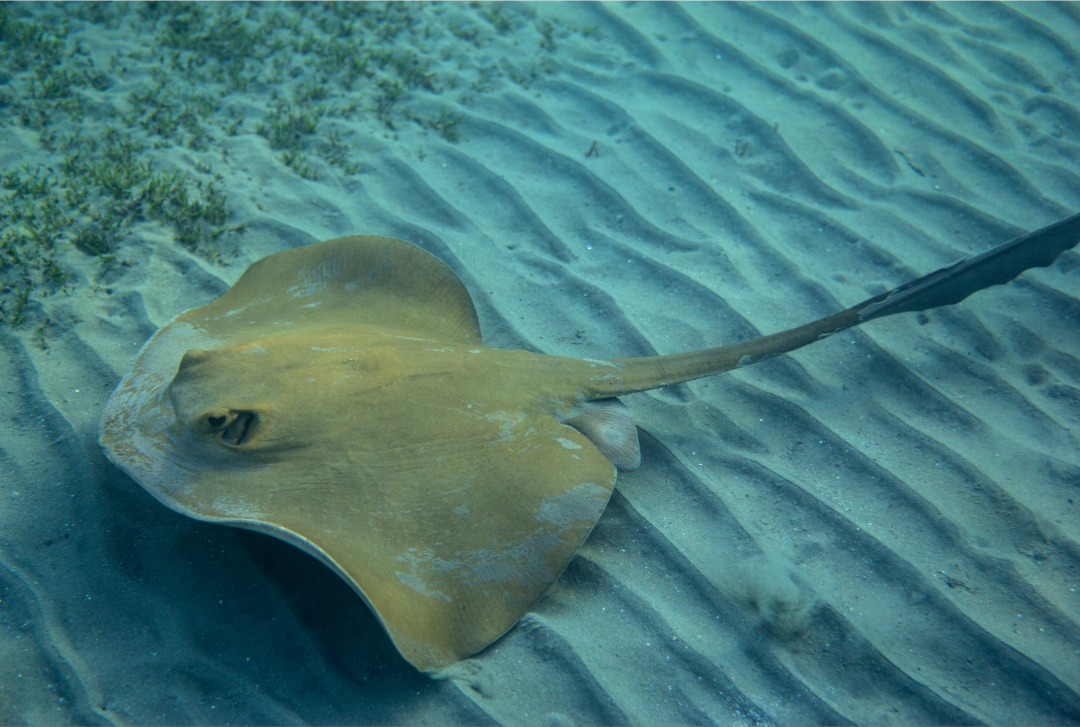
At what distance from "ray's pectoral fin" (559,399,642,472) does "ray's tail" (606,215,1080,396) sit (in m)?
0.26

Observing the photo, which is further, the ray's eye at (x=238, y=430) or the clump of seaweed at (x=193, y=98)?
the clump of seaweed at (x=193, y=98)

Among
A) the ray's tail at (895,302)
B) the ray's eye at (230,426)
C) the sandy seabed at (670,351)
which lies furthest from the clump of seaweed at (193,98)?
the ray's tail at (895,302)

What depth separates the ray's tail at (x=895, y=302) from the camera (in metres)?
2.74

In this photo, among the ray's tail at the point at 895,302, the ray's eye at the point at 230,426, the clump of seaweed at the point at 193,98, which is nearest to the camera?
the ray's eye at the point at 230,426

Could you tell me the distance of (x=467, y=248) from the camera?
376 centimetres

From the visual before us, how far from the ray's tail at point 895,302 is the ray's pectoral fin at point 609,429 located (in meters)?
0.26

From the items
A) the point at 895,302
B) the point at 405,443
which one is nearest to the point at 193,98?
the point at 405,443

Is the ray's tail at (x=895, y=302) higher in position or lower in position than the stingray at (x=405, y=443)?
higher

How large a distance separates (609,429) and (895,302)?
5.44 ft

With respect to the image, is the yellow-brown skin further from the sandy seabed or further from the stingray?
the sandy seabed

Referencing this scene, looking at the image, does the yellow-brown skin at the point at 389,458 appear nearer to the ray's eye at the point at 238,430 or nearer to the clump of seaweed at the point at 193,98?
the ray's eye at the point at 238,430

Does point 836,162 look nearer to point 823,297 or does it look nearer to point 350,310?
point 823,297

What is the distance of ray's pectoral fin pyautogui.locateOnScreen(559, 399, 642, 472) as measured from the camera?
8.41ft

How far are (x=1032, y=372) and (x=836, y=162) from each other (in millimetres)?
2112
